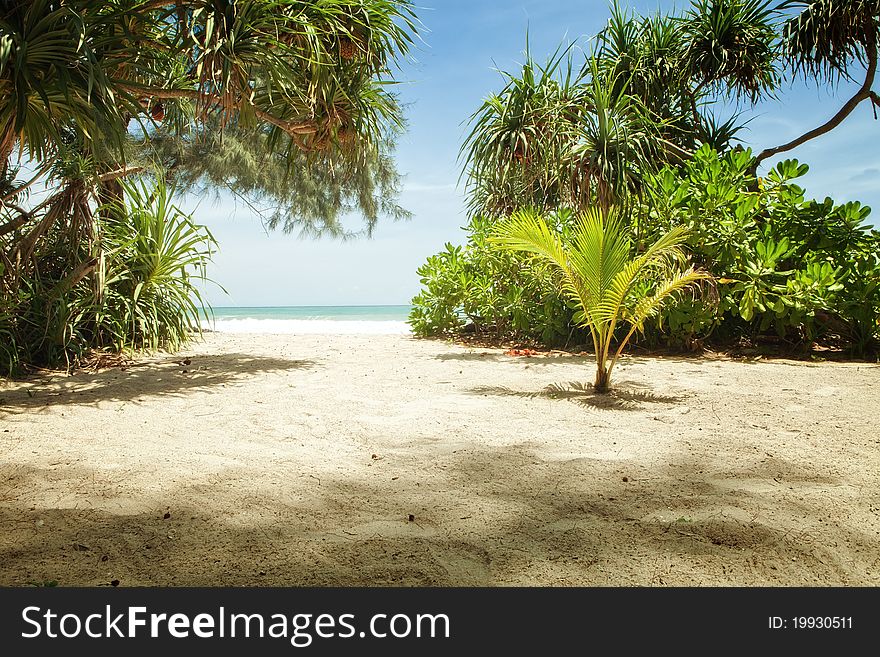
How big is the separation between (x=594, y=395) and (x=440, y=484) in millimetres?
2078

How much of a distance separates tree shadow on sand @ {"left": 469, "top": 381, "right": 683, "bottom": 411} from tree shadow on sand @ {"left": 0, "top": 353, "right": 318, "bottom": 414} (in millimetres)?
2167

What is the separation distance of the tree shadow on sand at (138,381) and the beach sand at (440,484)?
0.04 m

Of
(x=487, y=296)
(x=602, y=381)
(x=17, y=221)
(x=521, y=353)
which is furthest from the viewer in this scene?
(x=487, y=296)

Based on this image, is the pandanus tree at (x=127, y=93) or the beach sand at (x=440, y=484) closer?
the beach sand at (x=440, y=484)

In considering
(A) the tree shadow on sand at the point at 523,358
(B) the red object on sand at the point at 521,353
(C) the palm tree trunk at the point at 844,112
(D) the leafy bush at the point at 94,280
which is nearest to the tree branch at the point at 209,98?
(D) the leafy bush at the point at 94,280

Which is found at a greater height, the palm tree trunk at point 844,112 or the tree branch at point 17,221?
the palm tree trunk at point 844,112

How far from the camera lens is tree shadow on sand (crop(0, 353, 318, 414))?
13.0 feet

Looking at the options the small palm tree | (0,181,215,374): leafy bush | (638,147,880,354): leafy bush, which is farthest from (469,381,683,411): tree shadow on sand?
(0,181,215,374): leafy bush

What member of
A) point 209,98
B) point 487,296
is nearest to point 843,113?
point 487,296

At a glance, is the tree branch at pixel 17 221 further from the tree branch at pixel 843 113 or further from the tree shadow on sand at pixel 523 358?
the tree branch at pixel 843 113

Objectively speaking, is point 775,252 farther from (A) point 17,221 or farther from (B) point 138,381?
(A) point 17,221

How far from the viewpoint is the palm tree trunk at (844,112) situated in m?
7.06

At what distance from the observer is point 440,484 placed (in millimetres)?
2299
